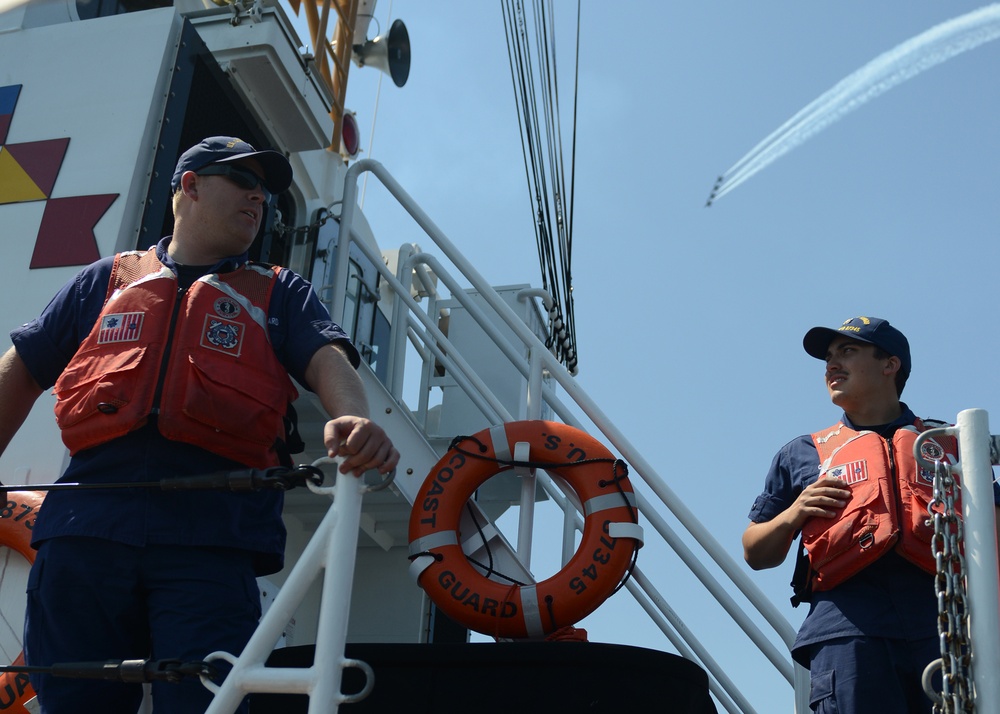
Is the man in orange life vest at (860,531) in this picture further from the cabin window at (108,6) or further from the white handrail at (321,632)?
the cabin window at (108,6)

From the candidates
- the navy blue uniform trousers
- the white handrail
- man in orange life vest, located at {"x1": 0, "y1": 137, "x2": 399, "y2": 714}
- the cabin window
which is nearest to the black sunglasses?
man in orange life vest, located at {"x1": 0, "y1": 137, "x2": 399, "y2": 714}

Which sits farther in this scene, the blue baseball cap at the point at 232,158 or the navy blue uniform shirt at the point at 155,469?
the blue baseball cap at the point at 232,158

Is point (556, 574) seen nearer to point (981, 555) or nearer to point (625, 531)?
Answer: point (625, 531)

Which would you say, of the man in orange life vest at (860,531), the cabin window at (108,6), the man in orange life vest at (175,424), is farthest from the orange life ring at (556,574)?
the cabin window at (108,6)

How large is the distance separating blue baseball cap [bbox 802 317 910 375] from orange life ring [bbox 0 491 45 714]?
2.21m

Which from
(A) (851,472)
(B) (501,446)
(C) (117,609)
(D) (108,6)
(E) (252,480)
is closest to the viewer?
(E) (252,480)

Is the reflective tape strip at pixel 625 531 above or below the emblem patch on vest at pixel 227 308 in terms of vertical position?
below

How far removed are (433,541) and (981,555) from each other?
5.51 ft

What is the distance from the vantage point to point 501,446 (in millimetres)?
3582

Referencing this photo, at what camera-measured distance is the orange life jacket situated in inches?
98.4

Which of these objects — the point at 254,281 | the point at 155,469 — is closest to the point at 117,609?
the point at 155,469

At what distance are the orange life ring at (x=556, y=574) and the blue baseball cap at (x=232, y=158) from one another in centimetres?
109

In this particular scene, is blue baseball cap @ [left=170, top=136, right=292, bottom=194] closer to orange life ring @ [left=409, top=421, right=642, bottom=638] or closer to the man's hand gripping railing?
the man's hand gripping railing

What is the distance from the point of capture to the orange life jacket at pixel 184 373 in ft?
8.20
